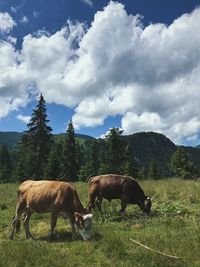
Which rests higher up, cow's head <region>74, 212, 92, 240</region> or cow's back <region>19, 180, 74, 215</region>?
cow's back <region>19, 180, 74, 215</region>

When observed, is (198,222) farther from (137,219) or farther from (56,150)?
(56,150)

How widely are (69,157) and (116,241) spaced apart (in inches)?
2326

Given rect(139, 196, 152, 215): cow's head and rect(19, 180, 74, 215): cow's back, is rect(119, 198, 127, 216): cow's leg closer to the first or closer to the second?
rect(139, 196, 152, 215): cow's head

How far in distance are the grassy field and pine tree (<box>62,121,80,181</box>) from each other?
167 ft

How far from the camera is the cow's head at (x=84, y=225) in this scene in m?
14.1

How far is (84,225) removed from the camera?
559 inches

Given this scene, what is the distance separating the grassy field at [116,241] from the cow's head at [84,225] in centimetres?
28

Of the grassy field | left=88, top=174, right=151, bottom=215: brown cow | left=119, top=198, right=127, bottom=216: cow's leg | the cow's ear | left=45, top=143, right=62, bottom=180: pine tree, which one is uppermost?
left=45, top=143, right=62, bottom=180: pine tree

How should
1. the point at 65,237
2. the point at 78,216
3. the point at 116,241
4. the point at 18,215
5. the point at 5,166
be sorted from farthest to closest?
the point at 5,166
the point at 18,215
the point at 65,237
the point at 78,216
the point at 116,241

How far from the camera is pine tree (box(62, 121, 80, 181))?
71.2 metres

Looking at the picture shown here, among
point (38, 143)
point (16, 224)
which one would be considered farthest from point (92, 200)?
point (38, 143)

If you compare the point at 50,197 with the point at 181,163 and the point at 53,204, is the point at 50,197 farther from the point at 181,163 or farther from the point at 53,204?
the point at 181,163

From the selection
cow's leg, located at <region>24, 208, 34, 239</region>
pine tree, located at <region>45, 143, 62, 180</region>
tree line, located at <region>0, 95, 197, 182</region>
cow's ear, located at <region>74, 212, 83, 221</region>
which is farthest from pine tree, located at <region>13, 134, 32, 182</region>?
cow's ear, located at <region>74, 212, 83, 221</region>

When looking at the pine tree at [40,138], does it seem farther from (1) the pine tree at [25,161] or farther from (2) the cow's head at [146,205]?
(2) the cow's head at [146,205]
